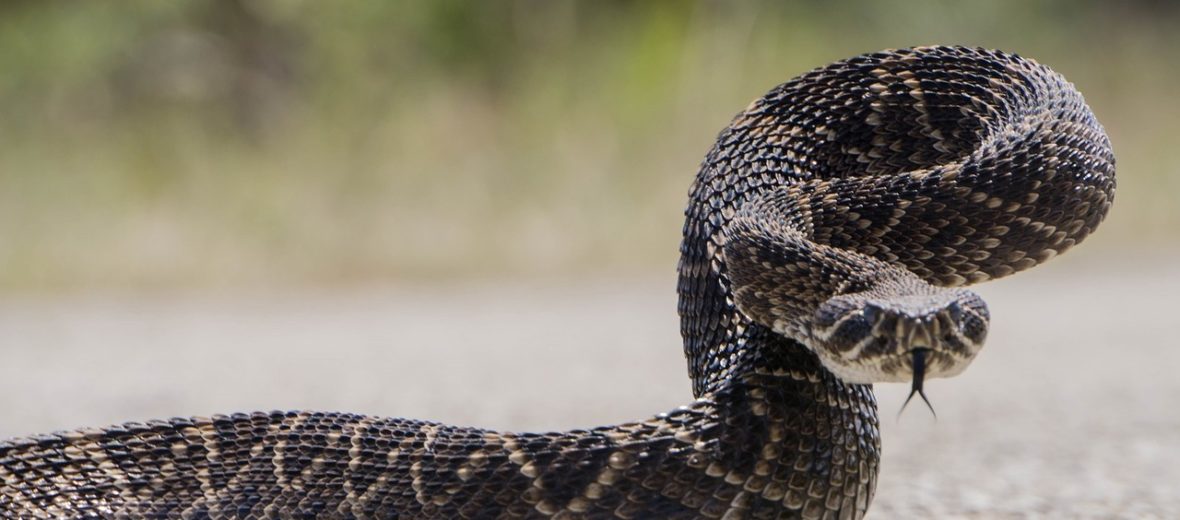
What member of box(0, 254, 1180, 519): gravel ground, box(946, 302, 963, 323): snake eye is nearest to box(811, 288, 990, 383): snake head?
box(946, 302, 963, 323): snake eye

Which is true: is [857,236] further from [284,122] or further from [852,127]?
[284,122]

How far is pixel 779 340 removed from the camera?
400 cm

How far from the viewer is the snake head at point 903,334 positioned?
3.40 meters

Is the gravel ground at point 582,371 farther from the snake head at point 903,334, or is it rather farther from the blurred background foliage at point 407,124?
the snake head at point 903,334

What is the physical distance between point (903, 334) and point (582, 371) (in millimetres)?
5310

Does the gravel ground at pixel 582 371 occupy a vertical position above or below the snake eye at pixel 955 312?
below

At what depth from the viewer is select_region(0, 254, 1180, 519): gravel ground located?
18.6 ft

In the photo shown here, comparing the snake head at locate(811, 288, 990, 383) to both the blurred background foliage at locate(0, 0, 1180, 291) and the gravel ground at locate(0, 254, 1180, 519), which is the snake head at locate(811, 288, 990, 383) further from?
the blurred background foliage at locate(0, 0, 1180, 291)

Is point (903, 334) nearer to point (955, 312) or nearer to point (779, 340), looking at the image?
point (955, 312)

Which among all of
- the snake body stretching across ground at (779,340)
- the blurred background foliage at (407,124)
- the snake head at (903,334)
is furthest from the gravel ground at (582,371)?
the snake head at (903,334)

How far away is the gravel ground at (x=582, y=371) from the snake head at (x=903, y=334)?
4.34 ft

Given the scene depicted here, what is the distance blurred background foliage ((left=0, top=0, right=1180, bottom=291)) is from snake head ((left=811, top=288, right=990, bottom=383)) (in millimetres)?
8842

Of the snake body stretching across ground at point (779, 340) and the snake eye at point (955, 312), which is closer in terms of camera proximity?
the snake eye at point (955, 312)

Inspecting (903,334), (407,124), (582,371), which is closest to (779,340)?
(903,334)
